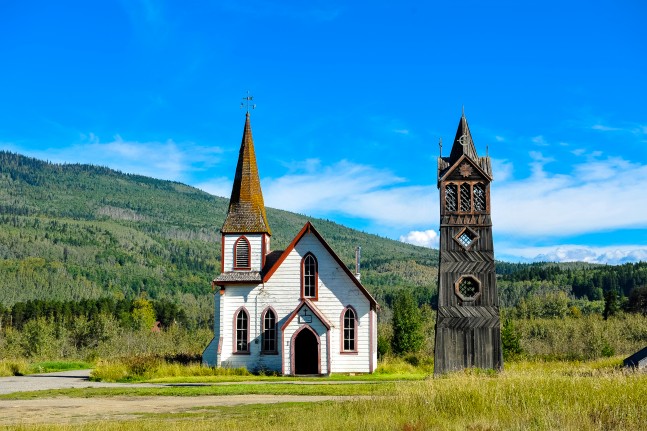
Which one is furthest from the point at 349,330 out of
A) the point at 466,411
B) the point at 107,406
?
the point at 466,411

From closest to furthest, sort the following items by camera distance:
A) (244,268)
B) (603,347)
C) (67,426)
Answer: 1. (67,426)
2. (244,268)
3. (603,347)

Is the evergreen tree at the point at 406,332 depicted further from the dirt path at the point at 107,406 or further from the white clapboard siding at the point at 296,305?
the dirt path at the point at 107,406

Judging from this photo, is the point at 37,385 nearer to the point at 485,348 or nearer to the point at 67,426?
the point at 67,426

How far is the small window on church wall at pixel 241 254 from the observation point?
37.6 m

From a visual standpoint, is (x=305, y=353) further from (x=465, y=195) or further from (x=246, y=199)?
(x=465, y=195)

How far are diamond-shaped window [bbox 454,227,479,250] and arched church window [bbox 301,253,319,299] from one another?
25.5 feet

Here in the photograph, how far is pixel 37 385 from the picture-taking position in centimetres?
2958

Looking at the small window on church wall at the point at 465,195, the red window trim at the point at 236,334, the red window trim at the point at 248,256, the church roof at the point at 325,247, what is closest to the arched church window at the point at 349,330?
the church roof at the point at 325,247

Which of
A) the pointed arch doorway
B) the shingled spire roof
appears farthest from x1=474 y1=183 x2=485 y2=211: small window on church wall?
the shingled spire roof

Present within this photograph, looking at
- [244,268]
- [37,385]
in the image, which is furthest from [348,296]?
[37,385]

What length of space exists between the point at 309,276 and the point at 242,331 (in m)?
4.67

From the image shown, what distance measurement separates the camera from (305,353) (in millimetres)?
36375

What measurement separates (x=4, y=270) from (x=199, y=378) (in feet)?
570

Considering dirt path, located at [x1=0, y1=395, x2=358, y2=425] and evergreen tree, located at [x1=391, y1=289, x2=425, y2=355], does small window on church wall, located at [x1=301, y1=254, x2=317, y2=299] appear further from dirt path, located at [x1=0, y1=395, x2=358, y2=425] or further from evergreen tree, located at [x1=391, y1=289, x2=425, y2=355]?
evergreen tree, located at [x1=391, y1=289, x2=425, y2=355]
